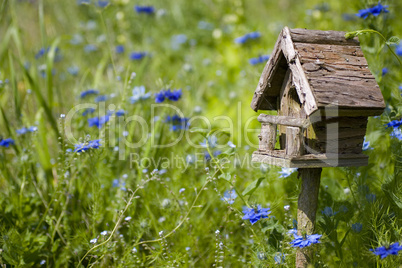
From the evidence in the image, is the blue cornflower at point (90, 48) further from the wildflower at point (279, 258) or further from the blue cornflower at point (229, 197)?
the wildflower at point (279, 258)

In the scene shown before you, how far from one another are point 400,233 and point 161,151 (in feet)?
4.75

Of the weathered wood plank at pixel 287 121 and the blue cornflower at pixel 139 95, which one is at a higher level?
the blue cornflower at pixel 139 95

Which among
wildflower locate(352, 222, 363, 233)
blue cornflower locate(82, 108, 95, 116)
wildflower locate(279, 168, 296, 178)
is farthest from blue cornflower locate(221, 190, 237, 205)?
blue cornflower locate(82, 108, 95, 116)

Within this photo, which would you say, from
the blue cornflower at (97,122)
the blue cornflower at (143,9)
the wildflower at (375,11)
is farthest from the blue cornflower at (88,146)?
the blue cornflower at (143,9)

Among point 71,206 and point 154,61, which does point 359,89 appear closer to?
point 71,206

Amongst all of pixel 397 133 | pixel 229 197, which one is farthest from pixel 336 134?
pixel 229 197

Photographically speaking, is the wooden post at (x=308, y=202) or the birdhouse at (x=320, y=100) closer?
the birdhouse at (x=320, y=100)

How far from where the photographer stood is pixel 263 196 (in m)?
2.06

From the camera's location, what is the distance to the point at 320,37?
1.49 meters

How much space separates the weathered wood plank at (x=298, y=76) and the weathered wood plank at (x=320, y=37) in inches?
1.2

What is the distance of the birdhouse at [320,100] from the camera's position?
134cm

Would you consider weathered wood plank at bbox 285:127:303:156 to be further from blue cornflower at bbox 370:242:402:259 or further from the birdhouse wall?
blue cornflower at bbox 370:242:402:259

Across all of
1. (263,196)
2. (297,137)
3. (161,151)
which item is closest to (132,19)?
(161,151)

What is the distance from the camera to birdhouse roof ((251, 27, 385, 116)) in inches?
52.3
